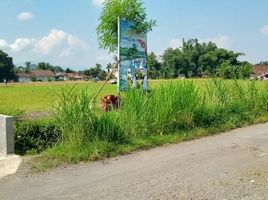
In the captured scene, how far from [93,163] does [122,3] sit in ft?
24.7

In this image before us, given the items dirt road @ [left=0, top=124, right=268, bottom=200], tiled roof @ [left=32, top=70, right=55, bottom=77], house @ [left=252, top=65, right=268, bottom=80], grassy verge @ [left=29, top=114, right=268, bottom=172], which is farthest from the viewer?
tiled roof @ [left=32, top=70, right=55, bottom=77]

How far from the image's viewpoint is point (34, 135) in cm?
916

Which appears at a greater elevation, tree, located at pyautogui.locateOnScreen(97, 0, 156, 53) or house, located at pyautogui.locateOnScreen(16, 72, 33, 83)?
tree, located at pyautogui.locateOnScreen(97, 0, 156, 53)

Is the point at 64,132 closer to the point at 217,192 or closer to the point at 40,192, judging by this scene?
the point at 40,192

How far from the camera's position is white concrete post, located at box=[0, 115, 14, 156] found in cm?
821

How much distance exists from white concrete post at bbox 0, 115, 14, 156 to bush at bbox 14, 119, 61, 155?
0.88 feet

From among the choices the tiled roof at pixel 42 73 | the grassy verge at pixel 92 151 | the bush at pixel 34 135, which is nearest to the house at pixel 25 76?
the tiled roof at pixel 42 73

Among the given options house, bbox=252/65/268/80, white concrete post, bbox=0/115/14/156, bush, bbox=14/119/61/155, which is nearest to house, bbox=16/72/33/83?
house, bbox=252/65/268/80

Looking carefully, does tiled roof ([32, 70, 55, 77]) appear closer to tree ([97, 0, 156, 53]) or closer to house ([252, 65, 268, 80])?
house ([252, 65, 268, 80])

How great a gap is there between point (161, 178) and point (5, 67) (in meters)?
126

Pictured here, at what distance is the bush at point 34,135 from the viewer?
8.77m

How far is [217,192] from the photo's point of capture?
579cm

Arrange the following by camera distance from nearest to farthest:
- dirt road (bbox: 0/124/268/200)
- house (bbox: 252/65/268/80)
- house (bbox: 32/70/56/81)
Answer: dirt road (bbox: 0/124/268/200) → house (bbox: 252/65/268/80) → house (bbox: 32/70/56/81)

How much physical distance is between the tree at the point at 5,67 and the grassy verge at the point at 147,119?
388 feet
